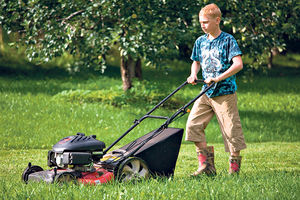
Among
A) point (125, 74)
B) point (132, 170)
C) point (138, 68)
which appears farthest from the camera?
point (138, 68)

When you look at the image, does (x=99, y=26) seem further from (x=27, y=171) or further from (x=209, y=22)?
(x=27, y=171)

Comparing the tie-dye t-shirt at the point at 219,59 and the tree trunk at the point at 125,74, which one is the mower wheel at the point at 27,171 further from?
the tree trunk at the point at 125,74

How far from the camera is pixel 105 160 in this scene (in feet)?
16.1

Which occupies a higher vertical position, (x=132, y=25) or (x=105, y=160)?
(x=132, y=25)

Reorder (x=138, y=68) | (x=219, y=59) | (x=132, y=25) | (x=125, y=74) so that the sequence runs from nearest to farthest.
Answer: (x=219, y=59) < (x=132, y=25) < (x=125, y=74) < (x=138, y=68)

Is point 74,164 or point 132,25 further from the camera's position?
point 132,25

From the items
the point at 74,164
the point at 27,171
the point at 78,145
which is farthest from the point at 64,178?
the point at 27,171

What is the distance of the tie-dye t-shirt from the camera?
4961 mm

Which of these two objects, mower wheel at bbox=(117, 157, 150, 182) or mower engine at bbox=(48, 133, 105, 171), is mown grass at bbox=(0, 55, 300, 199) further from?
mower engine at bbox=(48, 133, 105, 171)

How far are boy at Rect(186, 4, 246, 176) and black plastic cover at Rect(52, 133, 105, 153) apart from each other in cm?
106

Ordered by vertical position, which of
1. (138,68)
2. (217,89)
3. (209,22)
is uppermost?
(209,22)

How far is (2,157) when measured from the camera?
22.6 feet

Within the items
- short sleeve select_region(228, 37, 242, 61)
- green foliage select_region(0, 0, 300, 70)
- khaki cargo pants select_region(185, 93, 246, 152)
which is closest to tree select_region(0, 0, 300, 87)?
green foliage select_region(0, 0, 300, 70)

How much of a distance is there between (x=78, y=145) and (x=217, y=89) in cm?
151
